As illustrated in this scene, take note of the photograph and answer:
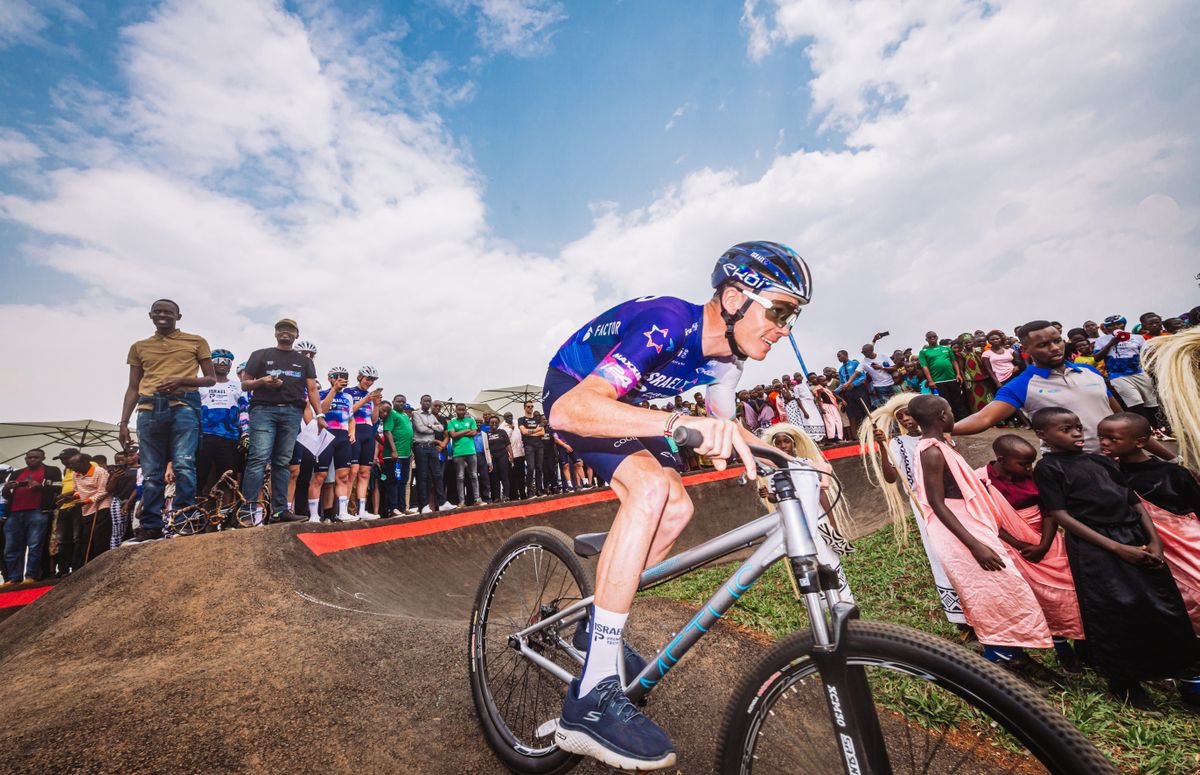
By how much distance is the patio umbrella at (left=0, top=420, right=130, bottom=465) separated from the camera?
12.5 m

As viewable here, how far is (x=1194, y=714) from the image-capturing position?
298cm

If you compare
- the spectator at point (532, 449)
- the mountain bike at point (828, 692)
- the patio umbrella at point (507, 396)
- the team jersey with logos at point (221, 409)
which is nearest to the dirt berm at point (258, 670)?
the mountain bike at point (828, 692)

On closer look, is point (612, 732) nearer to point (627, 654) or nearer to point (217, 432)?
point (627, 654)

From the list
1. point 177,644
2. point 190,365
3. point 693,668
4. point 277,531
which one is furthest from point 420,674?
point 190,365

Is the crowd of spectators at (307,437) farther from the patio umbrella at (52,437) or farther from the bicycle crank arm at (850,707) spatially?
the patio umbrella at (52,437)

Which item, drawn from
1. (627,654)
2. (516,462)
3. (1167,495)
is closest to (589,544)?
(627,654)

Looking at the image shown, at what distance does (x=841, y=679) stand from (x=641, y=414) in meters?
1.03

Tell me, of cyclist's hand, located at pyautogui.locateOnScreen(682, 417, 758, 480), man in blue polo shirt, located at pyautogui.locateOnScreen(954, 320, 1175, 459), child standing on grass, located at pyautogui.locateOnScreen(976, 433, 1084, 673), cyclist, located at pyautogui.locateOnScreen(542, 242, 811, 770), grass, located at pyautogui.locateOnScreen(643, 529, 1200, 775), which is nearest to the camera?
cyclist's hand, located at pyautogui.locateOnScreen(682, 417, 758, 480)

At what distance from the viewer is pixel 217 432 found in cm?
730

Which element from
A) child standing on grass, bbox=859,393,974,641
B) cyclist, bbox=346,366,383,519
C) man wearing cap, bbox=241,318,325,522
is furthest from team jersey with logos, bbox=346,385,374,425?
child standing on grass, bbox=859,393,974,641

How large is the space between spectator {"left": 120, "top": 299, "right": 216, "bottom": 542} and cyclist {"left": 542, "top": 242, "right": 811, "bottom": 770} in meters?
5.29

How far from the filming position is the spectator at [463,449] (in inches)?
440

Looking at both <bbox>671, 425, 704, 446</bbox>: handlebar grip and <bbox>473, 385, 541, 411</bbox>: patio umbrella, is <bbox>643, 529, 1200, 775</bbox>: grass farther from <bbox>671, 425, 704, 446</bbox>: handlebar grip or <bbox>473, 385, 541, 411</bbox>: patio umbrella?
<bbox>473, 385, 541, 411</bbox>: patio umbrella

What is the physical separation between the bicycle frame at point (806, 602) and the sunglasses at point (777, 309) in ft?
2.45
